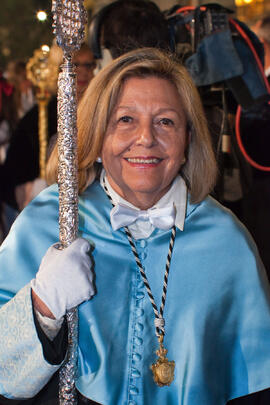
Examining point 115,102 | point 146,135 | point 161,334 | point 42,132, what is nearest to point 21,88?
point 42,132

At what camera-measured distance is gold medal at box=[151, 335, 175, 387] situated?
1.63 m

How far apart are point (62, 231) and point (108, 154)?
1.25 ft

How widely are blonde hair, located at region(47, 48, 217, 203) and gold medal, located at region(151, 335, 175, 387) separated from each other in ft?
1.80

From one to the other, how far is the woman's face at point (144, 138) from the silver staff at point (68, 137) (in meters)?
0.30

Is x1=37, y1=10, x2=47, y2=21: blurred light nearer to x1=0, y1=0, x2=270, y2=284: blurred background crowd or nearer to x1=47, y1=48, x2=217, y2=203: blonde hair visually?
x1=0, y1=0, x2=270, y2=284: blurred background crowd

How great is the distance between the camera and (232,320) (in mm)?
1788

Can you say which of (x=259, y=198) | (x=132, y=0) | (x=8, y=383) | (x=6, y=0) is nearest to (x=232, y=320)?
(x=8, y=383)

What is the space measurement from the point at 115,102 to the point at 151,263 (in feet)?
1.78

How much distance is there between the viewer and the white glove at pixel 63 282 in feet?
4.71

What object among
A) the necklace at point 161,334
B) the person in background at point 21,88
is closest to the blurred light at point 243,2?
the person in background at point 21,88

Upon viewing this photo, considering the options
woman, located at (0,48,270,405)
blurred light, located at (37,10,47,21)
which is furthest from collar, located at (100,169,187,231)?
blurred light, located at (37,10,47,21)

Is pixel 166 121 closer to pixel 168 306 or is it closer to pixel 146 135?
pixel 146 135

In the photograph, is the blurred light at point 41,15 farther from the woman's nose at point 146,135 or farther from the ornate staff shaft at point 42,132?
the ornate staff shaft at point 42,132

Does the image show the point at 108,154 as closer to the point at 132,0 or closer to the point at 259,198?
the point at 132,0
